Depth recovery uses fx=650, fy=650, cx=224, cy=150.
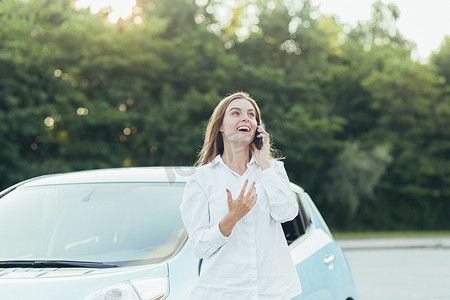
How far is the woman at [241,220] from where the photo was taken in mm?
2619

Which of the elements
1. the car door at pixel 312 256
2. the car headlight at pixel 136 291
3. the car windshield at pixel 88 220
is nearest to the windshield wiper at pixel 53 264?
the car windshield at pixel 88 220

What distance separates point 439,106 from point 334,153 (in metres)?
7.94

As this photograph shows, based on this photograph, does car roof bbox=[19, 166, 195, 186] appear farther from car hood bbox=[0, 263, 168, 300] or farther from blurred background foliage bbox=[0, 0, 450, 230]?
blurred background foliage bbox=[0, 0, 450, 230]

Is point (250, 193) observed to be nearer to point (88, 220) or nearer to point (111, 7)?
point (88, 220)

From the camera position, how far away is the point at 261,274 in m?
2.65

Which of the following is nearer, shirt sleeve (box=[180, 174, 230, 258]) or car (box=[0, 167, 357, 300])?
shirt sleeve (box=[180, 174, 230, 258])

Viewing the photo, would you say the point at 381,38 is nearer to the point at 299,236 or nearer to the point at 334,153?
the point at 334,153

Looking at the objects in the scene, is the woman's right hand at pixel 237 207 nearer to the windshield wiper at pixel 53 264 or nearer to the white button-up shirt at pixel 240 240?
the white button-up shirt at pixel 240 240

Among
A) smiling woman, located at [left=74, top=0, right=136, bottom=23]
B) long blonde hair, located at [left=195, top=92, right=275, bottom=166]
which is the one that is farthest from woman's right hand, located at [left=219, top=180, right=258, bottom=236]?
smiling woman, located at [left=74, top=0, right=136, bottom=23]

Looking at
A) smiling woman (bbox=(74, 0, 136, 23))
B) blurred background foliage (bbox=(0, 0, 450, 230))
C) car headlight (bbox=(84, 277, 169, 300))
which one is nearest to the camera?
car headlight (bbox=(84, 277, 169, 300))

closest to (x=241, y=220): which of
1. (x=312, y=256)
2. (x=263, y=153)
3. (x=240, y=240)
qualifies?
(x=240, y=240)

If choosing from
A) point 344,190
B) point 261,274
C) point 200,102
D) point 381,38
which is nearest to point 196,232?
point 261,274

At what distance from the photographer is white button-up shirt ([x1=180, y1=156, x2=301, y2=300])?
2629 mm

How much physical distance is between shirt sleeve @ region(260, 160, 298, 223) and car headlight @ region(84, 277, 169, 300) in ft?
2.31
